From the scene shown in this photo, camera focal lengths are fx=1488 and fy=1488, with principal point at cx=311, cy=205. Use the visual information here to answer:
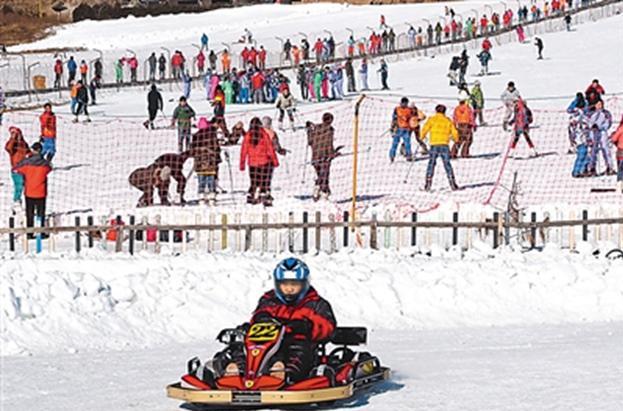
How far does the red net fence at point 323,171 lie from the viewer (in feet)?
75.8

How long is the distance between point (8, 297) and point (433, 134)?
11.7 meters

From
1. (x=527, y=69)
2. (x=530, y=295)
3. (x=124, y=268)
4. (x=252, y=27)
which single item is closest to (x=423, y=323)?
(x=530, y=295)

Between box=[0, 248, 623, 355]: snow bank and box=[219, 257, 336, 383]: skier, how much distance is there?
316 centimetres

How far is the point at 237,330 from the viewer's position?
34.6 ft

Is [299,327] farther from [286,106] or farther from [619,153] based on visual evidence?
[286,106]

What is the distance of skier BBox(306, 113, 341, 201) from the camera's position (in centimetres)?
2317

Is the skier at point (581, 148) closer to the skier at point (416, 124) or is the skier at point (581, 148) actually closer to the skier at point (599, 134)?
the skier at point (599, 134)

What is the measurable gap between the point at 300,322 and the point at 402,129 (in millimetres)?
17118

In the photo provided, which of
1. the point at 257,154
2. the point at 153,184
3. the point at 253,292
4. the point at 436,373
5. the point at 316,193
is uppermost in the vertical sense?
the point at 257,154

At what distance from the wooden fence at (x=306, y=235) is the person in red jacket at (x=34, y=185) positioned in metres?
0.52

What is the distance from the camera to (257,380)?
10.1 m

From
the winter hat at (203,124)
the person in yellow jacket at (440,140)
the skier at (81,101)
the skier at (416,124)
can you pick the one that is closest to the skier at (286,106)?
the skier at (81,101)

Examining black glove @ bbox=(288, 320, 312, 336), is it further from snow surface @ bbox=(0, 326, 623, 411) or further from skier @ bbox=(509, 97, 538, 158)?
skier @ bbox=(509, 97, 538, 158)

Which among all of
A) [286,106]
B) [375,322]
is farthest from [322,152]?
[286,106]
